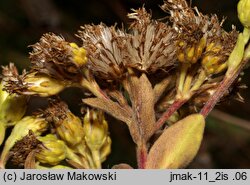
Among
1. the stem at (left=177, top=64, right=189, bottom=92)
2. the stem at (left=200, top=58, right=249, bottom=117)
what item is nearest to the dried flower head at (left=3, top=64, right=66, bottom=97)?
the stem at (left=177, top=64, right=189, bottom=92)

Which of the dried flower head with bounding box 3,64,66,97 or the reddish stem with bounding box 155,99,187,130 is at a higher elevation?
the dried flower head with bounding box 3,64,66,97

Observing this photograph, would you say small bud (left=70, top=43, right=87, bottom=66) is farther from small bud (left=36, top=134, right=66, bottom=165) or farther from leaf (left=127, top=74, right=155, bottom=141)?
small bud (left=36, top=134, right=66, bottom=165)

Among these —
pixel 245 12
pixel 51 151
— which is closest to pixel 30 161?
pixel 51 151

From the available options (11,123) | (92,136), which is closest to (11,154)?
(11,123)

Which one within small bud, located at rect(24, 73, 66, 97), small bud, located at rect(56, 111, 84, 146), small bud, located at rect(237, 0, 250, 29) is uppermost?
small bud, located at rect(237, 0, 250, 29)

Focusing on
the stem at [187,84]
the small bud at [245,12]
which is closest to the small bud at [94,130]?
the stem at [187,84]

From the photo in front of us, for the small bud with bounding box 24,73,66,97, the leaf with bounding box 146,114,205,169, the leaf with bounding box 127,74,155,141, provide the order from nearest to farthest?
1. the leaf with bounding box 146,114,205,169
2. the leaf with bounding box 127,74,155,141
3. the small bud with bounding box 24,73,66,97

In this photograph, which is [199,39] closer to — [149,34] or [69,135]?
[149,34]
